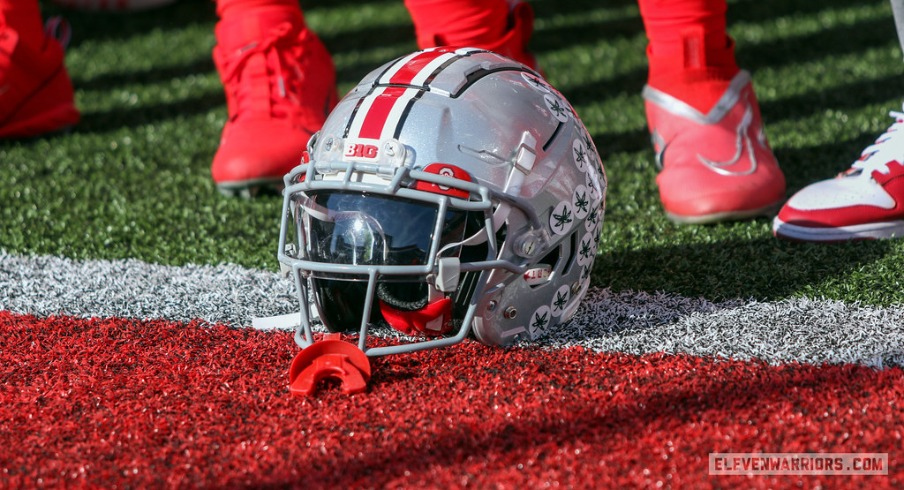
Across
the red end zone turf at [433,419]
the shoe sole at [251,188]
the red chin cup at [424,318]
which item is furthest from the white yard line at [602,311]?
the shoe sole at [251,188]

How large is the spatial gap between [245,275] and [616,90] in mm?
1813

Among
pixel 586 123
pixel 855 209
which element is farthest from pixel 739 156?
pixel 586 123

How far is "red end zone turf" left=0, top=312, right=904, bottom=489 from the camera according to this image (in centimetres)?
141

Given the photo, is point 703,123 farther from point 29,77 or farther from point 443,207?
point 29,77

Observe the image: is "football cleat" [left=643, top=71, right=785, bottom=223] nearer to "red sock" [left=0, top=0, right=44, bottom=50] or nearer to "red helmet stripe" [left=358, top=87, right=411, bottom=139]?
"red helmet stripe" [left=358, top=87, right=411, bottom=139]

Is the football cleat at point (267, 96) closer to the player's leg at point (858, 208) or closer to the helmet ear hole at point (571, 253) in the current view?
the helmet ear hole at point (571, 253)

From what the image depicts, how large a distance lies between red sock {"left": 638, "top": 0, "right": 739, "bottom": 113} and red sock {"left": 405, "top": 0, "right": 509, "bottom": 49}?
1.31 ft

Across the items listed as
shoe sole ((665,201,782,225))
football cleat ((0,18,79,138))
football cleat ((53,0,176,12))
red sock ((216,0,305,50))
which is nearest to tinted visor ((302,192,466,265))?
shoe sole ((665,201,782,225))

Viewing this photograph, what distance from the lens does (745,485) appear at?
1.34 metres

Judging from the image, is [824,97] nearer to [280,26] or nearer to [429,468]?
[280,26]

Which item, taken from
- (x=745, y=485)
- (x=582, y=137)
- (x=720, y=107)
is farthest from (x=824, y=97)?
(x=745, y=485)

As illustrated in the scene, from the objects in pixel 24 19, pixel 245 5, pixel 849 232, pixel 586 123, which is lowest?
pixel 586 123

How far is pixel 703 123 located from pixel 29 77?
2129 mm

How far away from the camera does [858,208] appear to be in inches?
88.7
